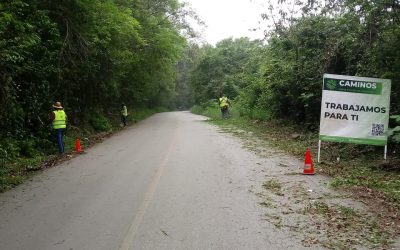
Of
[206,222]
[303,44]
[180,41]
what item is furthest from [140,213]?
[180,41]

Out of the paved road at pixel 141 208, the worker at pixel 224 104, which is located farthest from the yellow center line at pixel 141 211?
the worker at pixel 224 104

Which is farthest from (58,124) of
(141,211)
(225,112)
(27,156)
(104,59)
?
(225,112)

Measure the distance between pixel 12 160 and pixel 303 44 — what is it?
1255 centimetres

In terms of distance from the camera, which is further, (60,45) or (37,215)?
(60,45)

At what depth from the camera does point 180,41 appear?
34.1 m

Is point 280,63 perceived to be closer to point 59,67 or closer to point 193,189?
point 59,67

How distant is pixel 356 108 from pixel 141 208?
6777 mm

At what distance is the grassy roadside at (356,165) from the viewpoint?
8.09 meters

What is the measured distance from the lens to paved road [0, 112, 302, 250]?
5.71 metres

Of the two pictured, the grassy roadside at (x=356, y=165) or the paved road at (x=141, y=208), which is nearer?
the paved road at (x=141, y=208)

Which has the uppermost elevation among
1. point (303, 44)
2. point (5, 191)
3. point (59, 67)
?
point (303, 44)

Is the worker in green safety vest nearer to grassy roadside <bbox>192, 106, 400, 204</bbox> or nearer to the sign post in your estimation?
grassy roadside <bbox>192, 106, 400, 204</bbox>

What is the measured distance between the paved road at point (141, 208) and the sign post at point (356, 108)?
2.60 m

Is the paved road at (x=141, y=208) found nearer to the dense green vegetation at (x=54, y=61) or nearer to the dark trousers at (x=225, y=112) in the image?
the dense green vegetation at (x=54, y=61)
